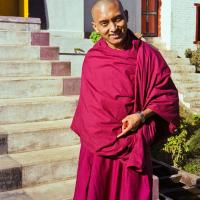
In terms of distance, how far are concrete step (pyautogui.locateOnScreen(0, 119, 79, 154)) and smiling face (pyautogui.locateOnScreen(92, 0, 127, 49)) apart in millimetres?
2084

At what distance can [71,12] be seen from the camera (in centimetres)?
898

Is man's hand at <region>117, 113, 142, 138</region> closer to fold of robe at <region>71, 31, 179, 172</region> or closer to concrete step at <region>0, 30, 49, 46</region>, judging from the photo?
fold of robe at <region>71, 31, 179, 172</region>

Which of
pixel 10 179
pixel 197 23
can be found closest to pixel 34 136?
pixel 10 179

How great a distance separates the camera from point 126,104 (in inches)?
107

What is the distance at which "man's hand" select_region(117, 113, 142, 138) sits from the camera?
8.76ft

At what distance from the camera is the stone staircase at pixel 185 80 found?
1072 cm

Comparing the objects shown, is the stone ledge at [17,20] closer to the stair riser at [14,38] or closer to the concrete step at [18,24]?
the concrete step at [18,24]

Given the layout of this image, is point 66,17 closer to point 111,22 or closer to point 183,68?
point 183,68

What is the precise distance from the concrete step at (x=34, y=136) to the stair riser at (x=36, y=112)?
75mm

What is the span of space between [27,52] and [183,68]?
6477mm

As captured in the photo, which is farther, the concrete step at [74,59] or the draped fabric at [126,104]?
the concrete step at [74,59]

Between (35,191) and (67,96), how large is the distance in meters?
1.75

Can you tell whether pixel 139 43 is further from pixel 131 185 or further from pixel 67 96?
pixel 67 96

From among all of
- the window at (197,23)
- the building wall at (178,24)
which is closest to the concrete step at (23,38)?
the building wall at (178,24)
